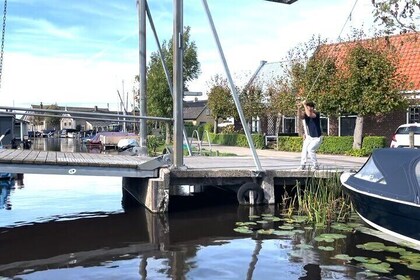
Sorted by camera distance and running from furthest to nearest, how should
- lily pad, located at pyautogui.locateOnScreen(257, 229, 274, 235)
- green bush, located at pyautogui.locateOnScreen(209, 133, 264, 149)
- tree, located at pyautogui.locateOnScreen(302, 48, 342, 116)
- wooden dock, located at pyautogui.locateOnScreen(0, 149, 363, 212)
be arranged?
green bush, located at pyautogui.locateOnScreen(209, 133, 264, 149), tree, located at pyautogui.locateOnScreen(302, 48, 342, 116), wooden dock, located at pyautogui.locateOnScreen(0, 149, 363, 212), lily pad, located at pyautogui.locateOnScreen(257, 229, 274, 235)

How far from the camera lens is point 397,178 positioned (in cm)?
823

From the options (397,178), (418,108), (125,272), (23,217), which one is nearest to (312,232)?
(397,178)

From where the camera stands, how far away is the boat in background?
25.4ft

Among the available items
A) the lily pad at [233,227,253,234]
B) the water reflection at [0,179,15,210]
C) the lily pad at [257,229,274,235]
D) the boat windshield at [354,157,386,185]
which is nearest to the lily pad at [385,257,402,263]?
the boat windshield at [354,157,386,185]

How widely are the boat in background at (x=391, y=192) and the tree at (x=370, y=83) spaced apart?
44.2ft

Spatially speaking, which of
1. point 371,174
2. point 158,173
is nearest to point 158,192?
point 158,173

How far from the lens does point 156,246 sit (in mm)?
8578

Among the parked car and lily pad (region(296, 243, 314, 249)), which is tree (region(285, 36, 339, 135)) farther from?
lily pad (region(296, 243, 314, 249))

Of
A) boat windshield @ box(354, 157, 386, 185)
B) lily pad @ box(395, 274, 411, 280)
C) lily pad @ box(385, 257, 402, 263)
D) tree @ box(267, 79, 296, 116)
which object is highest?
tree @ box(267, 79, 296, 116)

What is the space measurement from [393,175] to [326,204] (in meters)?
2.20

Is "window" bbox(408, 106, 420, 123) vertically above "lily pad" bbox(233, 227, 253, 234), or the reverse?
"window" bbox(408, 106, 420, 123)

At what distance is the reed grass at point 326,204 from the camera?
398 inches

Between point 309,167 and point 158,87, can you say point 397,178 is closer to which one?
point 309,167

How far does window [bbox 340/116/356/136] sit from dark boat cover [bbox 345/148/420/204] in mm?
19113
